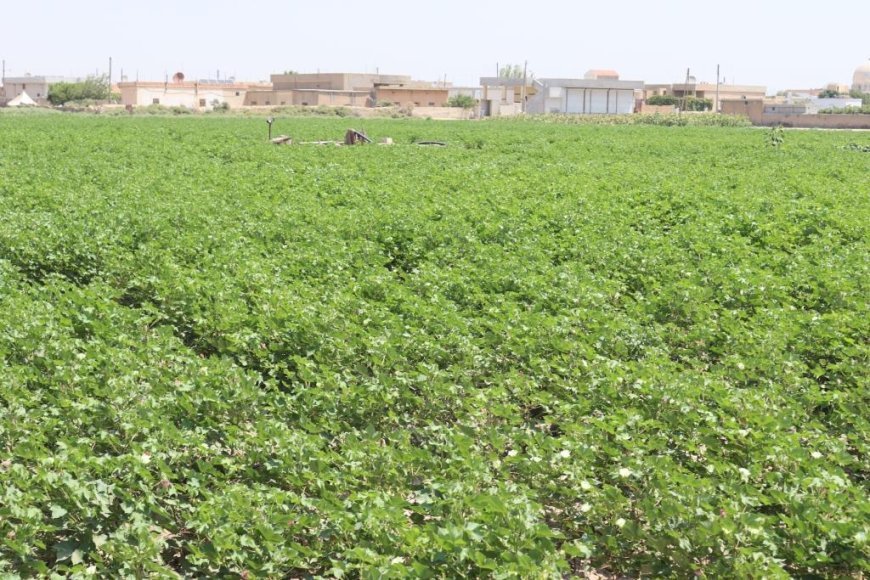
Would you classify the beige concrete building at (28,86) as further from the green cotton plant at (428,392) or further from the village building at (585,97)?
the green cotton plant at (428,392)

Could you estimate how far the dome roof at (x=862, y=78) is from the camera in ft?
509

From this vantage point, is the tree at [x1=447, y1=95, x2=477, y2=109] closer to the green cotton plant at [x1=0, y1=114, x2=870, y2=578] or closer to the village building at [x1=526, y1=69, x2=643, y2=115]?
the village building at [x1=526, y1=69, x2=643, y2=115]

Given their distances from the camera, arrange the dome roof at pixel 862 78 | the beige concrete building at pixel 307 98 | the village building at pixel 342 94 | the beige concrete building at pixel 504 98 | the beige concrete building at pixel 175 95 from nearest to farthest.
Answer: the beige concrete building at pixel 504 98, the beige concrete building at pixel 307 98, the village building at pixel 342 94, the beige concrete building at pixel 175 95, the dome roof at pixel 862 78

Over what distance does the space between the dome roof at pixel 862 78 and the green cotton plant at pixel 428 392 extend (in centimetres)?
15771

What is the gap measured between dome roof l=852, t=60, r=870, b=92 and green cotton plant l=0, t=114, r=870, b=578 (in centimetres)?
15771

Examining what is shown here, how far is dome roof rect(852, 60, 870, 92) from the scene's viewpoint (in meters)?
155

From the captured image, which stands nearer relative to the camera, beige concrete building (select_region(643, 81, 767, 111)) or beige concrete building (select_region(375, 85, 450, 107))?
beige concrete building (select_region(375, 85, 450, 107))

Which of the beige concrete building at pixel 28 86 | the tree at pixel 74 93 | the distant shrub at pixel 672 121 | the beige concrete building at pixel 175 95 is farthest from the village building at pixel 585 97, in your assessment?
the beige concrete building at pixel 28 86

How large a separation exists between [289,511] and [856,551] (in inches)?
103

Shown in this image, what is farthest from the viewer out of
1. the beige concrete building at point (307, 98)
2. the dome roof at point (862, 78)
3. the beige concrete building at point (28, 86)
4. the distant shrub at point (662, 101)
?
the dome roof at point (862, 78)

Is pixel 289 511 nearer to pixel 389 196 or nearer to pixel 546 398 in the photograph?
pixel 546 398

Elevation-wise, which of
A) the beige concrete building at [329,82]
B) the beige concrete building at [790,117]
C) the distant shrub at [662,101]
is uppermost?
the beige concrete building at [329,82]

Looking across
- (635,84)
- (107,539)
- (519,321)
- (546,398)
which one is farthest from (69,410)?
(635,84)

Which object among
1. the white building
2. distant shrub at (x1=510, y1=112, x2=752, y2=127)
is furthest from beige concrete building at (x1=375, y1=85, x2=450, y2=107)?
distant shrub at (x1=510, y1=112, x2=752, y2=127)
